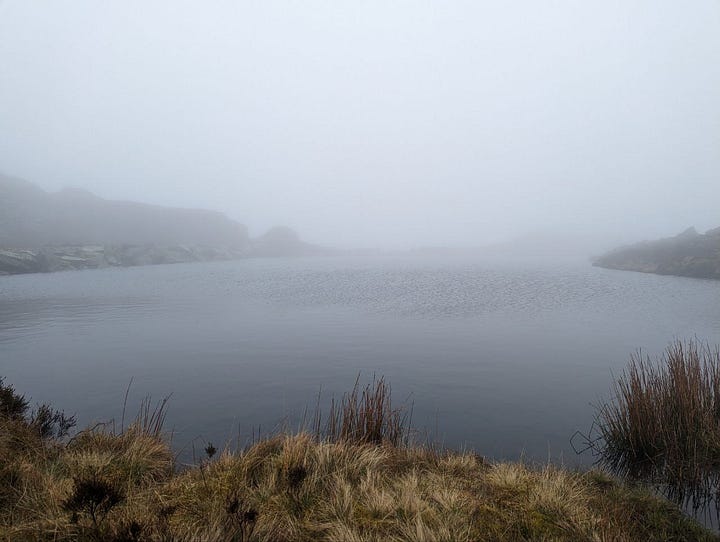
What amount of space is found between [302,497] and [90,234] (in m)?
165

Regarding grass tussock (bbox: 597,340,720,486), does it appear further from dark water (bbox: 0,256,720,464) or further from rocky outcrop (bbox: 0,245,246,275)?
rocky outcrop (bbox: 0,245,246,275)

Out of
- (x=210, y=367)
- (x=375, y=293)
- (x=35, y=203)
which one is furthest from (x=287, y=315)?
(x=35, y=203)

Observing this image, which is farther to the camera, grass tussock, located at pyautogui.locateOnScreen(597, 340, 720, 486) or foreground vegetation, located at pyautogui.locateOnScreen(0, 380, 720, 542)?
grass tussock, located at pyautogui.locateOnScreen(597, 340, 720, 486)

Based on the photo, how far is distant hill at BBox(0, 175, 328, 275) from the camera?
7823 cm

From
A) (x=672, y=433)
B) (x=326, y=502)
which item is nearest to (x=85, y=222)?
(x=326, y=502)

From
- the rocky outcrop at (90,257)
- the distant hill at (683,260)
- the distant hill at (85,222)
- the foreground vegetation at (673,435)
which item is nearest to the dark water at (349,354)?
the foreground vegetation at (673,435)

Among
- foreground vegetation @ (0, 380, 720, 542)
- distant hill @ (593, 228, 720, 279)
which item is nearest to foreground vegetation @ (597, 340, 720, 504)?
foreground vegetation @ (0, 380, 720, 542)

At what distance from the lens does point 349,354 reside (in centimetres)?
1870

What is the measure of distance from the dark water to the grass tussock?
146cm

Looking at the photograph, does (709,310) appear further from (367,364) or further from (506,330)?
Result: (367,364)

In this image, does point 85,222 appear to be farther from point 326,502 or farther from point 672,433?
point 672,433

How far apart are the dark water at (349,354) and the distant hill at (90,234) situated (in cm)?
5075

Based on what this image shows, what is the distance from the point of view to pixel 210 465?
6707 millimetres

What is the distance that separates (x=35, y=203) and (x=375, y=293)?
178 m
